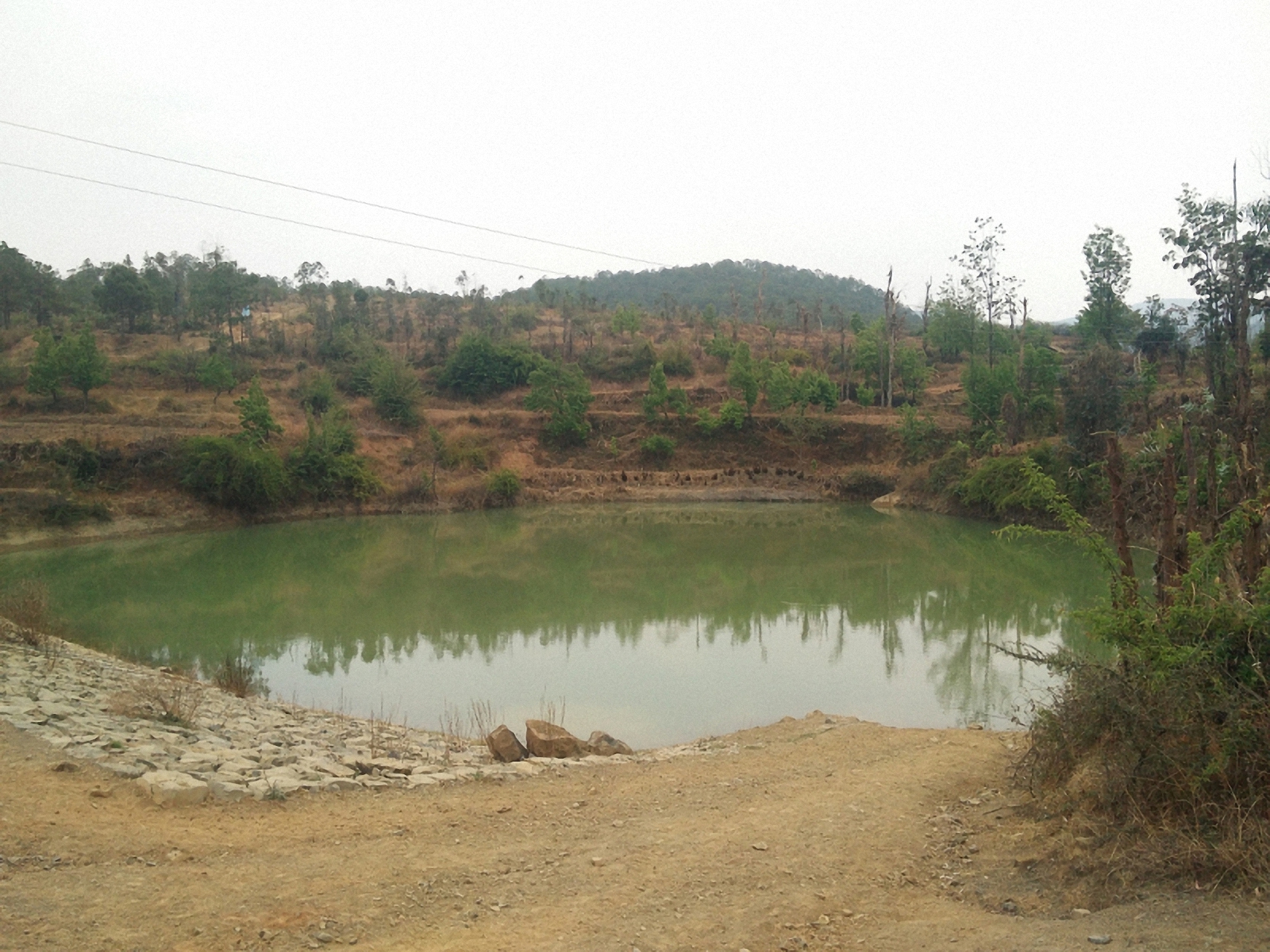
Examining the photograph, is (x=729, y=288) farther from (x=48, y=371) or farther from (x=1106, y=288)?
(x=48, y=371)

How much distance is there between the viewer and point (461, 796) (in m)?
6.82

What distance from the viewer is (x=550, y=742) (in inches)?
332

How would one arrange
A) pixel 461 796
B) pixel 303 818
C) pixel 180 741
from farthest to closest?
1. pixel 180 741
2. pixel 461 796
3. pixel 303 818

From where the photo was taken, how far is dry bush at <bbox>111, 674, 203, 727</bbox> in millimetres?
8781

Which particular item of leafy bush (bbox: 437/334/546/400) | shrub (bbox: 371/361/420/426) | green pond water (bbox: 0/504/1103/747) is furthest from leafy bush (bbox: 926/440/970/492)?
shrub (bbox: 371/361/420/426)

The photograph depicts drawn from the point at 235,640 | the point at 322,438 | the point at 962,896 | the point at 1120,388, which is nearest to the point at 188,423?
the point at 322,438

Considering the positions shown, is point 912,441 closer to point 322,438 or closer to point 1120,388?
point 1120,388

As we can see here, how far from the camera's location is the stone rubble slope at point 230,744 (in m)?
6.88

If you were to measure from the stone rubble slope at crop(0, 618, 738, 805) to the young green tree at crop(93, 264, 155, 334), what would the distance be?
44.5 m

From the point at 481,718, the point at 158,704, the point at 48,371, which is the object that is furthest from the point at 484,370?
the point at 158,704

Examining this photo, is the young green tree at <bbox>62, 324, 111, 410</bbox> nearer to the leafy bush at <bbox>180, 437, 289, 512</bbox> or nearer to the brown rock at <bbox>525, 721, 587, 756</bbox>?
the leafy bush at <bbox>180, 437, 289, 512</bbox>

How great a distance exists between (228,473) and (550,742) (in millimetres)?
27690

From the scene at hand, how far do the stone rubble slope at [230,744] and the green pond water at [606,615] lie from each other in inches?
63.5

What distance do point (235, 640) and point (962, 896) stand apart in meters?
14.2
